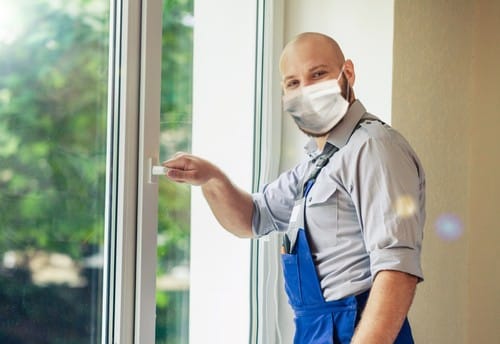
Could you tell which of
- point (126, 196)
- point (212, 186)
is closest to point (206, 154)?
point (212, 186)

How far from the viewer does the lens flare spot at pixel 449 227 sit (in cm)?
267

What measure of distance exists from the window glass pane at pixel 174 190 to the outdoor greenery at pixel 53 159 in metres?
0.03

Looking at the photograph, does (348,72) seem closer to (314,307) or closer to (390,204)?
(390,204)

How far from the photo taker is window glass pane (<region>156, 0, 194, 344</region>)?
2.17 metres

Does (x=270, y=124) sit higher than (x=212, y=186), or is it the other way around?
(x=270, y=124)

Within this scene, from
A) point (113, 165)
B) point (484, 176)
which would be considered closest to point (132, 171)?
point (113, 165)

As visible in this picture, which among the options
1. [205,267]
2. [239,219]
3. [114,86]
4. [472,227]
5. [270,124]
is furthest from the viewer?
[472,227]

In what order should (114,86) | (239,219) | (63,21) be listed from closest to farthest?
(63,21), (114,86), (239,219)

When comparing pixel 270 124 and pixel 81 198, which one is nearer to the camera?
pixel 81 198

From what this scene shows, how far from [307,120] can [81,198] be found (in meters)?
0.55

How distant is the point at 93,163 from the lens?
1981 millimetres

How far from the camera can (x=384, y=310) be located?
172cm

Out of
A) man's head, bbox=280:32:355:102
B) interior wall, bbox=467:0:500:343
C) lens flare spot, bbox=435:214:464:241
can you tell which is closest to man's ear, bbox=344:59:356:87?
man's head, bbox=280:32:355:102

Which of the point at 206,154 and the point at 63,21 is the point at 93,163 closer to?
the point at 63,21
